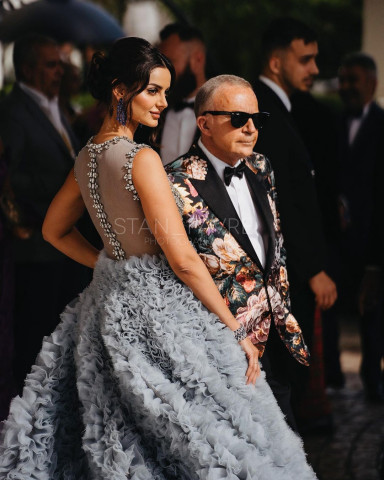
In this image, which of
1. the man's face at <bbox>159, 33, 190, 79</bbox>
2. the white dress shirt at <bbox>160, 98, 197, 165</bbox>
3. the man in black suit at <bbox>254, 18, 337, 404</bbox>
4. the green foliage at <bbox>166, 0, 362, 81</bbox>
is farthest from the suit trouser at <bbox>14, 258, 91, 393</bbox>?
the green foliage at <bbox>166, 0, 362, 81</bbox>

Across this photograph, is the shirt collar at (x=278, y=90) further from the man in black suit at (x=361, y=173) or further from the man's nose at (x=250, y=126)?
the man in black suit at (x=361, y=173)

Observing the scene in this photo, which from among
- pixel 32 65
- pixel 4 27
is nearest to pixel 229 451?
pixel 32 65

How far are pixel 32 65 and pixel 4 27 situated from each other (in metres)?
2.33

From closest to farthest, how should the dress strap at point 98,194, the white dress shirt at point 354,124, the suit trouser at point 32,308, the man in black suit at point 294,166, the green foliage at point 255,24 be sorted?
the dress strap at point 98,194, the man in black suit at point 294,166, the suit trouser at point 32,308, the white dress shirt at point 354,124, the green foliage at point 255,24

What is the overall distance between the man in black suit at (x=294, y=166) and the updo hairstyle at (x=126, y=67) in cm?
125

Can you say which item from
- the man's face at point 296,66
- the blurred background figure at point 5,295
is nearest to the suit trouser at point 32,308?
the blurred background figure at point 5,295

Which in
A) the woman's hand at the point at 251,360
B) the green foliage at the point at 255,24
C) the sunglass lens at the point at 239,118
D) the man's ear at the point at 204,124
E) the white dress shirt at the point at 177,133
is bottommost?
the green foliage at the point at 255,24

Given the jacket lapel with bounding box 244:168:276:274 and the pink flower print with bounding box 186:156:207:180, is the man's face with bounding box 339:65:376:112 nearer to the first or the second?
the jacket lapel with bounding box 244:168:276:274

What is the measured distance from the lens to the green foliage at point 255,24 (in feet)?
70.9

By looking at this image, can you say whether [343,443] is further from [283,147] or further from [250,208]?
[250,208]

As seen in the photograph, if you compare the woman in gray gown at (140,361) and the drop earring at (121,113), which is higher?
the drop earring at (121,113)

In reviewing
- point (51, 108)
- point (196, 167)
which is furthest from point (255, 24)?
point (196, 167)

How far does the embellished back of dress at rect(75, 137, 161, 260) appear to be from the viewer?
130 inches

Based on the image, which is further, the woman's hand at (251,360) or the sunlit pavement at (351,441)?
the sunlit pavement at (351,441)
